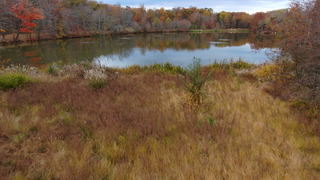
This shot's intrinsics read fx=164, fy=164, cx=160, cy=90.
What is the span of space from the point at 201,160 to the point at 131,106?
8.18 ft

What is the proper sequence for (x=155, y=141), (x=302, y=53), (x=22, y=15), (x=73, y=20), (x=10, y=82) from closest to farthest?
1. (x=155, y=141)
2. (x=302, y=53)
3. (x=10, y=82)
4. (x=22, y=15)
5. (x=73, y=20)

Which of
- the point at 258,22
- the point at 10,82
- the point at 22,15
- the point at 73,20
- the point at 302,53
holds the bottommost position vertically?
the point at 10,82

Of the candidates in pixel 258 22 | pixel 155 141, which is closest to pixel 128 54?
pixel 155 141

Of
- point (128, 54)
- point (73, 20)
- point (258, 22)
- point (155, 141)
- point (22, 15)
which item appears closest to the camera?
point (155, 141)

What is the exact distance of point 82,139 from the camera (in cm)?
297

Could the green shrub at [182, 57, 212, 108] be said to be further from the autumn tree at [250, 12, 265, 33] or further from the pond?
the autumn tree at [250, 12, 265, 33]

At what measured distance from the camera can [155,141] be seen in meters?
2.78

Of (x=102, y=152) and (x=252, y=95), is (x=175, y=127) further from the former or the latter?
(x=252, y=95)

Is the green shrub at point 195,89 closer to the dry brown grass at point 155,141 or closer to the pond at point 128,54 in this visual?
the dry brown grass at point 155,141

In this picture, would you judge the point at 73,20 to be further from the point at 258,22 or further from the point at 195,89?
the point at 195,89

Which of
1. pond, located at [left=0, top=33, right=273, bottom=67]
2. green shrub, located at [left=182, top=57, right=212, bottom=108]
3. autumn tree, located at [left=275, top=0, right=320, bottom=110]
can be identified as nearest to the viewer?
autumn tree, located at [left=275, top=0, right=320, bottom=110]

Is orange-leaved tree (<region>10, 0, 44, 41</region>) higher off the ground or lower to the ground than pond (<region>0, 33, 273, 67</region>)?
higher

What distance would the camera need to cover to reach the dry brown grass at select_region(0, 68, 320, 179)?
2186 mm

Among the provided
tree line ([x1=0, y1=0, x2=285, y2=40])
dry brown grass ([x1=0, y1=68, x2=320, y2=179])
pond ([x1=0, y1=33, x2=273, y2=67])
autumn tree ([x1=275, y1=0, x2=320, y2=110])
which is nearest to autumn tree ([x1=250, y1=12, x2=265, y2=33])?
tree line ([x1=0, y1=0, x2=285, y2=40])
